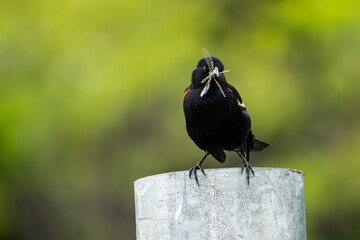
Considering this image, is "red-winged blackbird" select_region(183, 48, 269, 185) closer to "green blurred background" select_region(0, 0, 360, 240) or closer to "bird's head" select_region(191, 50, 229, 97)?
"bird's head" select_region(191, 50, 229, 97)

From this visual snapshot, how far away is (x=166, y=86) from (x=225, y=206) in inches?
244

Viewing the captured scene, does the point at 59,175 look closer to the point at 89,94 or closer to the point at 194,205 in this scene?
the point at 89,94

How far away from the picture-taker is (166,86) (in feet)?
30.0

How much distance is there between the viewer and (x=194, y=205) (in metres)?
3.08

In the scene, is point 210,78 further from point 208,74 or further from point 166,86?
point 166,86

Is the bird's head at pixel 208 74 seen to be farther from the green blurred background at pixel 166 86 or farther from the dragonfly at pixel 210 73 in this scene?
the green blurred background at pixel 166 86

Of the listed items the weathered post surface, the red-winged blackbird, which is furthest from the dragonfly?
the weathered post surface

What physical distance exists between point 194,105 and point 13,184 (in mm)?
7236

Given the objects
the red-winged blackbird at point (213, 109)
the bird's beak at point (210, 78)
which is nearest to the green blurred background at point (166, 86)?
the red-winged blackbird at point (213, 109)

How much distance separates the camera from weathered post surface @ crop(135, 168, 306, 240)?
119 inches

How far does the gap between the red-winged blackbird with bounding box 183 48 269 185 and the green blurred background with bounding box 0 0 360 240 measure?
422 cm

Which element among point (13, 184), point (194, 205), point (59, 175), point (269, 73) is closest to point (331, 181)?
point (269, 73)

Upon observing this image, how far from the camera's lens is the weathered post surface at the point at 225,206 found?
304 centimetres

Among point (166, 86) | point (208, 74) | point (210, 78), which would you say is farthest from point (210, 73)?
point (166, 86)
